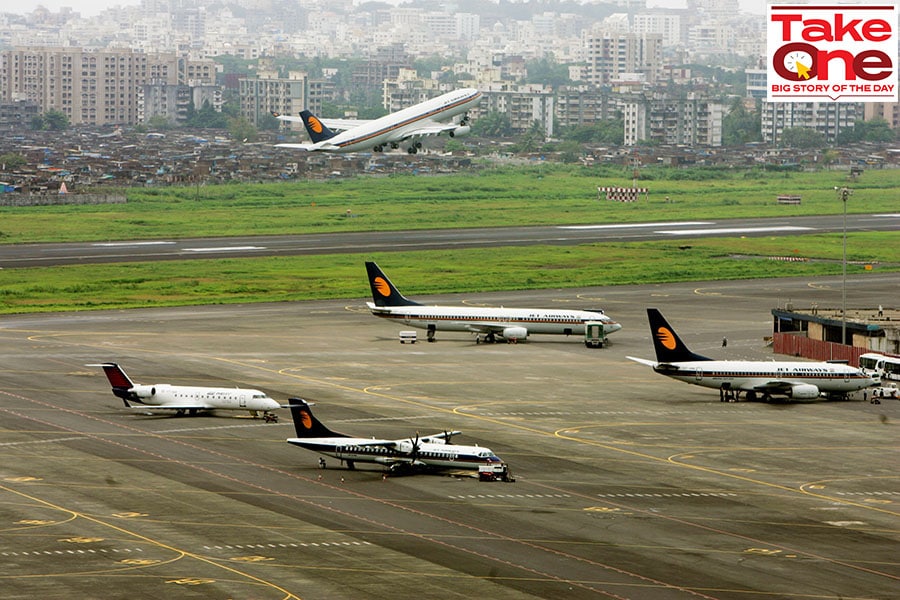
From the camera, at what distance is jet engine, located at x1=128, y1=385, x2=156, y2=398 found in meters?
112

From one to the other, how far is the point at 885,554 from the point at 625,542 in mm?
12388

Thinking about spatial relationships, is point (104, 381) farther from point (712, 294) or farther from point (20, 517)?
point (712, 294)

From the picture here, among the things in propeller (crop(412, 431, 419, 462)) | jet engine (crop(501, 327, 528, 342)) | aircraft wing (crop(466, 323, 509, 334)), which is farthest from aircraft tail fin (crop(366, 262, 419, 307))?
propeller (crop(412, 431, 419, 462))

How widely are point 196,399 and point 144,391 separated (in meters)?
4.09

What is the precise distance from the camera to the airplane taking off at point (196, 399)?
11050 cm

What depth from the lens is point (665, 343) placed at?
120 m

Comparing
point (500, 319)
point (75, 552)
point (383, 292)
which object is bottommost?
point (75, 552)

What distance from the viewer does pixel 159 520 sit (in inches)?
3209

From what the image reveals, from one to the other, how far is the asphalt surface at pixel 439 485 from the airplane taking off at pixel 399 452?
95 centimetres

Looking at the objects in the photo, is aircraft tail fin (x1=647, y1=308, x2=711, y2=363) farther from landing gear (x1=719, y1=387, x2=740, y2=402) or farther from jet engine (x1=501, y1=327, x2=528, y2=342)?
jet engine (x1=501, y1=327, x2=528, y2=342)

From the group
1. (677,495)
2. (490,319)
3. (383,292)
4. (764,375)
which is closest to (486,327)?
(490,319)

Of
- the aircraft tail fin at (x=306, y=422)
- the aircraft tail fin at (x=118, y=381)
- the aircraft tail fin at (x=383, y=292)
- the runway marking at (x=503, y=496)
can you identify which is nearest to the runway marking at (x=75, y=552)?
the runway marking at (x=503, y=496)

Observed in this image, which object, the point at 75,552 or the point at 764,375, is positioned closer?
the point at 75,552

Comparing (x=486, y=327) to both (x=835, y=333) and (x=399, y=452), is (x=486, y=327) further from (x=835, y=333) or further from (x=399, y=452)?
(x=399, y=452)
